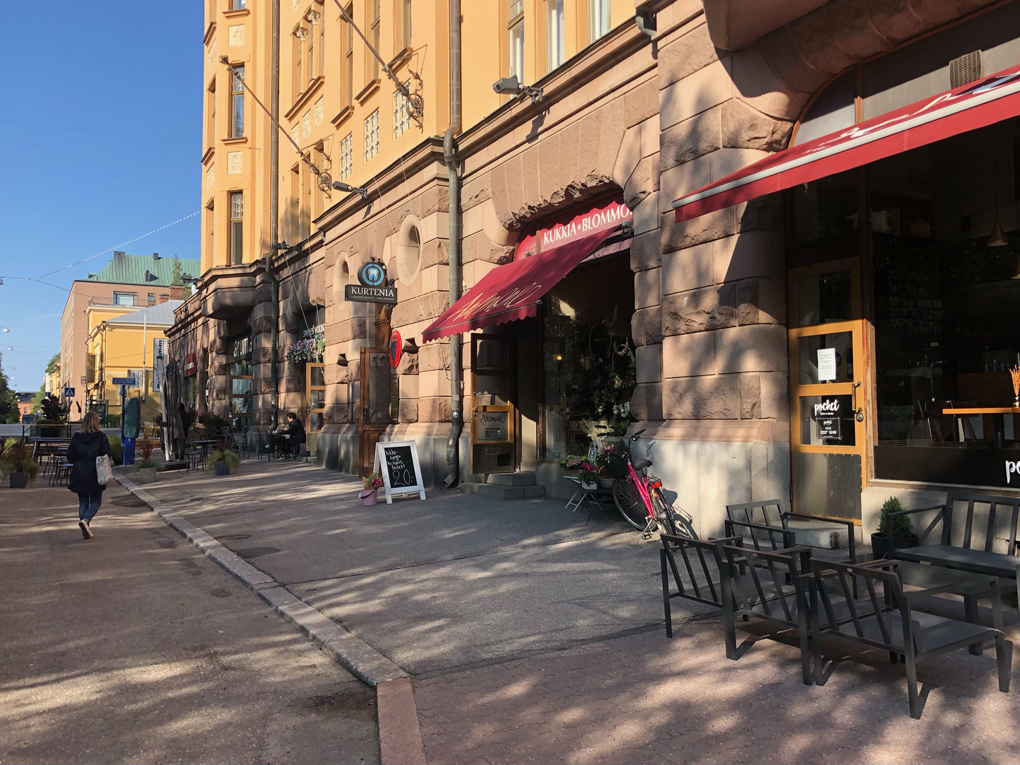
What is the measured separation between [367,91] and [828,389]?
13482mm

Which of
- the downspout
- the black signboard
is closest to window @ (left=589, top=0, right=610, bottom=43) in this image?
the black signboard

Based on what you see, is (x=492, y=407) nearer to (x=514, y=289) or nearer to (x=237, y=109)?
(x=514, y=289)

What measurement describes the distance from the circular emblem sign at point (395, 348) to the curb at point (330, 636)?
7.16 m

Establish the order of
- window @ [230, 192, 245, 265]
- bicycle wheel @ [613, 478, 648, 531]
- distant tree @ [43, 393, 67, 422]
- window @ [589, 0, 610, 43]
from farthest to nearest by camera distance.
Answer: distant tree @ [43, 393, 67, 422]
window @ [230, 192, 245, 265]
window @ [589, 0, 610, 43]
bicycle wheel @ [613, 478, 648, 531]

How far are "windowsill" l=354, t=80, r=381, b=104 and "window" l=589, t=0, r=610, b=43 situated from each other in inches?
284

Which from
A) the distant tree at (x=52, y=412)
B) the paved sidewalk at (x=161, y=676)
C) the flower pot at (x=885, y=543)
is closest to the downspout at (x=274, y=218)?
the distant tree at (x=52, y=412)

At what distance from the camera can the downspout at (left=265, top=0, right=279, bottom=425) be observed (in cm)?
2459

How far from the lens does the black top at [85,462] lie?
34.0 ft

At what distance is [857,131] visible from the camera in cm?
667

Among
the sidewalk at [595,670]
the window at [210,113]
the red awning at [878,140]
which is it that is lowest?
the sidewalk at [595,670]

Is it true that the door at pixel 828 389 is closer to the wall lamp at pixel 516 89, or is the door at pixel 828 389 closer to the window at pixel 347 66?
the wall lamp at pixel 516 89

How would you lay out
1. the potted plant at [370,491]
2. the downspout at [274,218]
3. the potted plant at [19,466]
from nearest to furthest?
1. the potted plant at [370,491]
2. the potted plant at [19,466]
3. the downspout at [274,218]

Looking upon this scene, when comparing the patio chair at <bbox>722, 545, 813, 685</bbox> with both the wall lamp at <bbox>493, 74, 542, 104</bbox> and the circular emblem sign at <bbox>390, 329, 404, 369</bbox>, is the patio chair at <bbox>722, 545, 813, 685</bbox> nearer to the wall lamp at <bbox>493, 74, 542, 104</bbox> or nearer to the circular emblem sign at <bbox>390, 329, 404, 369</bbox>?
the wall lamp at <bbox>493, 74, 542, 104</bbox>

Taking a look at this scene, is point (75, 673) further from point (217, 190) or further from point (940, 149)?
point (217, 190)
